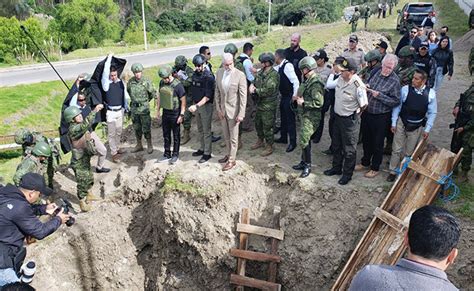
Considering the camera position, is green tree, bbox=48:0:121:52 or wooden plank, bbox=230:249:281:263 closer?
wooden plank, bbox=230:249:281:263

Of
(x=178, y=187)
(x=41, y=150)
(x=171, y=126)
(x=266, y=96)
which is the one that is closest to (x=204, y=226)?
(x=178, y=187)

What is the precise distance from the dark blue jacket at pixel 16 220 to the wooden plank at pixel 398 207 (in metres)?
4.12

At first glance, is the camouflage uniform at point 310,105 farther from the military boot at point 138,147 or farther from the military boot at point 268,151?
the military boot at point 138,147

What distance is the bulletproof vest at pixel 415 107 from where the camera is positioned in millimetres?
6188

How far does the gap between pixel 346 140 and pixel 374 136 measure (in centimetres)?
61

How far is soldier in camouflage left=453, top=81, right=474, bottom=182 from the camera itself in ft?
20.2

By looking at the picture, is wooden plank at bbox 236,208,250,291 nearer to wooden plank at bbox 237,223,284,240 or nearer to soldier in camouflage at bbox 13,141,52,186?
wooden plank at bbox 237,223,284,240

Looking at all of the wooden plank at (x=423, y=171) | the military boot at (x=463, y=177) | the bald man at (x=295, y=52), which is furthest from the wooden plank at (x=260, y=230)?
the bald man at (x=295, y=52)

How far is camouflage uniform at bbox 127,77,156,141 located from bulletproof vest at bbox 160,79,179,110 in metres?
0.80

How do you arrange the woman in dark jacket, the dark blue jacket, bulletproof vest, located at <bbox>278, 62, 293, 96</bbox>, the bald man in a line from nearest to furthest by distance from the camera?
the dark blue jacket < bulletproof vest, located at <bbox>278, 62, 293, 96</bbox> < the bald man < the woman in dark jacket

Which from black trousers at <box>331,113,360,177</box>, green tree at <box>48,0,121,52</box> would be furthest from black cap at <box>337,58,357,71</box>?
green tree at <box>48,0,121,52</box>

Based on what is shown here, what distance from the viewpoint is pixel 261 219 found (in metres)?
7.04

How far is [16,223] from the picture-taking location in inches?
191

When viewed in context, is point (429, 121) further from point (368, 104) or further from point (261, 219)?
point (261, 219)
